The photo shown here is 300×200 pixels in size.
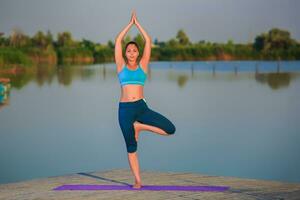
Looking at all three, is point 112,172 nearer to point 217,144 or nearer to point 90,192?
point 90,192

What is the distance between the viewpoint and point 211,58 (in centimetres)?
2198

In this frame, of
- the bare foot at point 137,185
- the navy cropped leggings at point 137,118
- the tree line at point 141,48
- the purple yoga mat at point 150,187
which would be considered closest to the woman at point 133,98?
the navy cropped leggings at point 137,118

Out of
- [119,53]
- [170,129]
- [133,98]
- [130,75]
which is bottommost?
[170,129]

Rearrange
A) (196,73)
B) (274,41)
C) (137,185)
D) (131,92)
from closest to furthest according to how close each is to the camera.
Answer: (131,92) < (137,185) < (274,41) < (196,73)

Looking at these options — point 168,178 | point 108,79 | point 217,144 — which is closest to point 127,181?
point 168,178

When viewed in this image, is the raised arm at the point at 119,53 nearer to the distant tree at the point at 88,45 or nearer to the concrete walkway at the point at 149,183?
the concrete walkway at the point at 149,183

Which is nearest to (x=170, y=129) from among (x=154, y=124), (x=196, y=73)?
(x=154, y=124)

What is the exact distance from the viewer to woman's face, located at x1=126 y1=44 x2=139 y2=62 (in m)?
8.11

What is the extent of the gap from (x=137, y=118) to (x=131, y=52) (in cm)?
65

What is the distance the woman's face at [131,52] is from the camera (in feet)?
26.6

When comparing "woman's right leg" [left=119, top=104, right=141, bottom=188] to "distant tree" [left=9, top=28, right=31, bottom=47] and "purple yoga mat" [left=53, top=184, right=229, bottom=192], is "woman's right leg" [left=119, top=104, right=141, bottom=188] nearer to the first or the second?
"purple yoga mat" [left=53, top=184, right=229, bottom=192]

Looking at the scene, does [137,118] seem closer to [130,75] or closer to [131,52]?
[130,75]

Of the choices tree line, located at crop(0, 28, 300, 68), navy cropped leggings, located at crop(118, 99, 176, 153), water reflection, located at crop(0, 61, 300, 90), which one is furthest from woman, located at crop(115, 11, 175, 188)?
water reflection, located at crop(0, 61, 300, 90)

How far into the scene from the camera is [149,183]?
886cm
